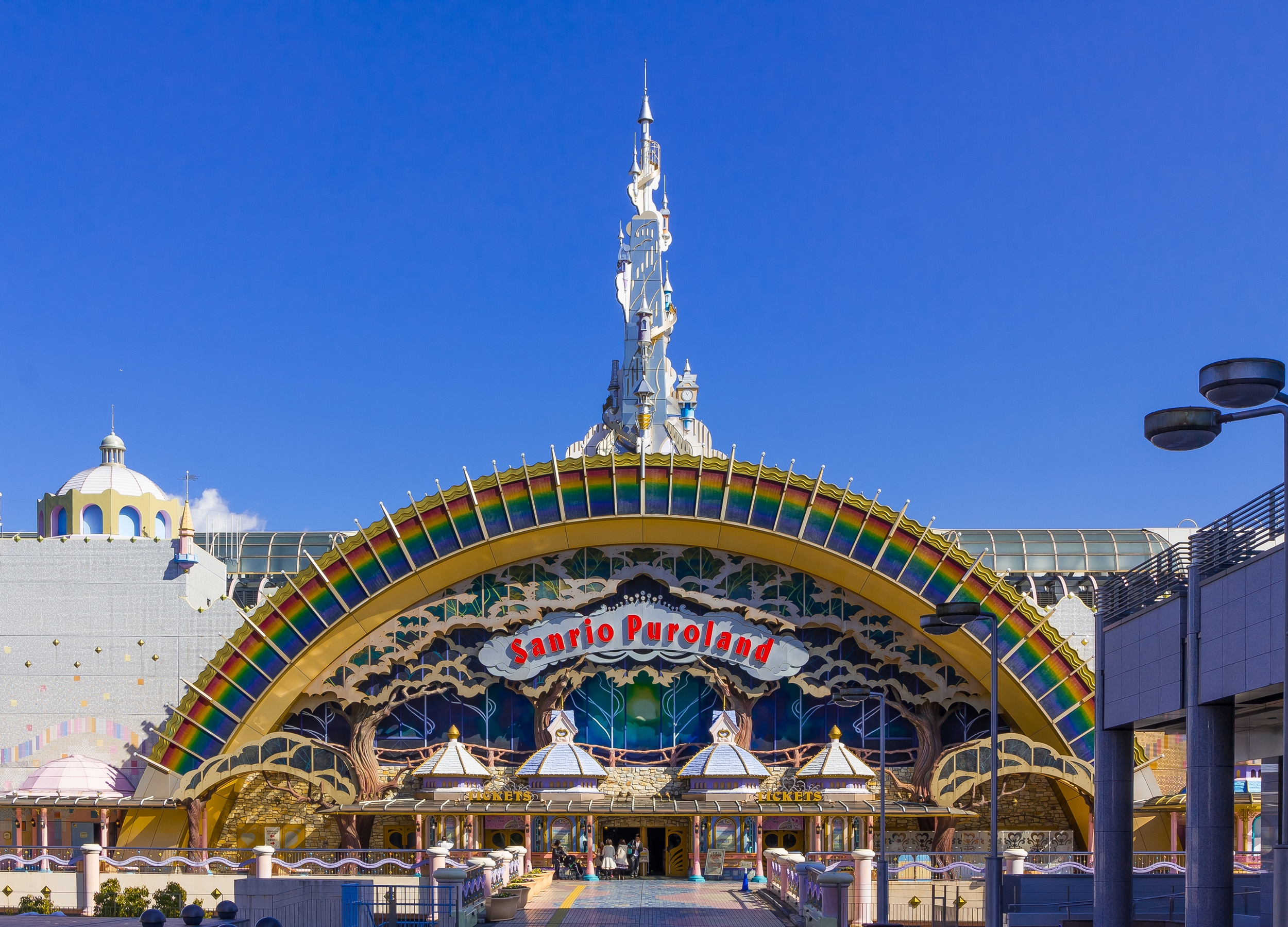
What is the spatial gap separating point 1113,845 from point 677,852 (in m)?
24.6

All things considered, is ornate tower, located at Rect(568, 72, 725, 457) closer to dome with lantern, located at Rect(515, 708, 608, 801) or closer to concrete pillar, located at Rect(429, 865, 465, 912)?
dome with lantern, located at Rect(515, 708, 608, 801)

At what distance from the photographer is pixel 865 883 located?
121 feet

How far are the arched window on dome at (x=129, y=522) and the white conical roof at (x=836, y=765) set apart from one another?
2895 cm

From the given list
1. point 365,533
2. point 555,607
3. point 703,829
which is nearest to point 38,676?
point 365,533

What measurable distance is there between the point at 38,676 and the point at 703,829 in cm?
2447

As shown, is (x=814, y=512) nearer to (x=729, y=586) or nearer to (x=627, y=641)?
(x=729, y=586)

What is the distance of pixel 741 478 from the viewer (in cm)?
5066

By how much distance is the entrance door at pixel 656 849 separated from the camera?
166ft

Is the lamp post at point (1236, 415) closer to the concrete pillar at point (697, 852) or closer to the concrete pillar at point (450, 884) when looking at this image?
the concrete pillar at point (450, 884)

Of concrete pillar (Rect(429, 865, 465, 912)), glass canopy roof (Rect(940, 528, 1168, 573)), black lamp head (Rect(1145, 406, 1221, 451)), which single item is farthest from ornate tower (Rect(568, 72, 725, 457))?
black lamp head (Rect(1145, 406, 1221, 451))

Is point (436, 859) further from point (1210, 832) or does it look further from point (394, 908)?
point (1210, 832)

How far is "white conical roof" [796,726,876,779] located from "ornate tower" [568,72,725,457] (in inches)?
791

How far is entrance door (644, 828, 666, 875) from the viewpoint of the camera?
50.5 metres

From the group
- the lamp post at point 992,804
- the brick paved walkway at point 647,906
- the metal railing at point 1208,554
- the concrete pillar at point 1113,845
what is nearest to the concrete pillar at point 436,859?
the brick paved walkway at point 647,906
